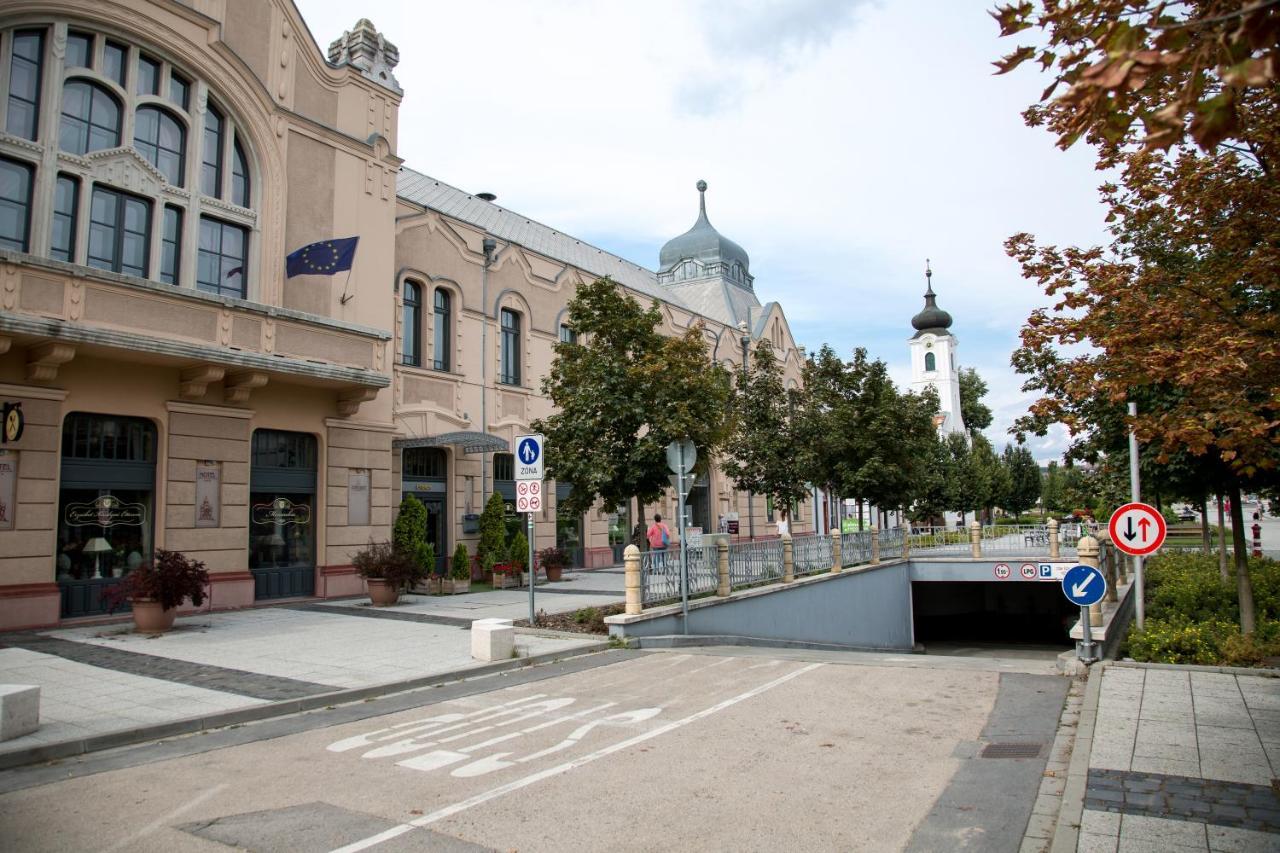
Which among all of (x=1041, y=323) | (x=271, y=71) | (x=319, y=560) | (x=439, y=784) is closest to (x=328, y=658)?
(x=439, y=784)

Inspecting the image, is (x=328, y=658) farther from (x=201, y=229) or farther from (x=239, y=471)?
(x=201, y=229)

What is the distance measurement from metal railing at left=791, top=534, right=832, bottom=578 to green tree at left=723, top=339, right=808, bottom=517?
5.75 meters

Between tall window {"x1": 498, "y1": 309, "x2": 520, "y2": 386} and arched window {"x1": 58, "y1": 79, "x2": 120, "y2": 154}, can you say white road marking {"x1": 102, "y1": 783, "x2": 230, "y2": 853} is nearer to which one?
arched window {"x1": 58, "y1": 79, "x2": 120, "y2": 154}

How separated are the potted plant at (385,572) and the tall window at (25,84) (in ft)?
31.4

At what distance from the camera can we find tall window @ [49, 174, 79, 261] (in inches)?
588

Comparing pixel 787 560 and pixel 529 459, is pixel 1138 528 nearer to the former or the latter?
pixel 787 560

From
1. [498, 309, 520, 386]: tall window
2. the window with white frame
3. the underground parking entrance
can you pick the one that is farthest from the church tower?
the window with white frame

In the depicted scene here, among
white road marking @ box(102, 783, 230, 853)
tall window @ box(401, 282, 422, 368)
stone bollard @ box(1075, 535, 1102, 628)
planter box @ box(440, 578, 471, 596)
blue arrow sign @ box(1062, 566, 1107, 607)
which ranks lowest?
white road marking @ box(102, 783, 230, 853)

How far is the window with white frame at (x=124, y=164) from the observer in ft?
48.0

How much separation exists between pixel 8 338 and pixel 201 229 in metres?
5.03

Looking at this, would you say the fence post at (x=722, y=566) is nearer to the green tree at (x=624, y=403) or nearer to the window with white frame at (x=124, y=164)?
the green tree at (x=624, y=403)

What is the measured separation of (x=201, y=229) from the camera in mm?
17188

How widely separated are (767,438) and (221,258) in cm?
1674

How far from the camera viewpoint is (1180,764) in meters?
5.91
